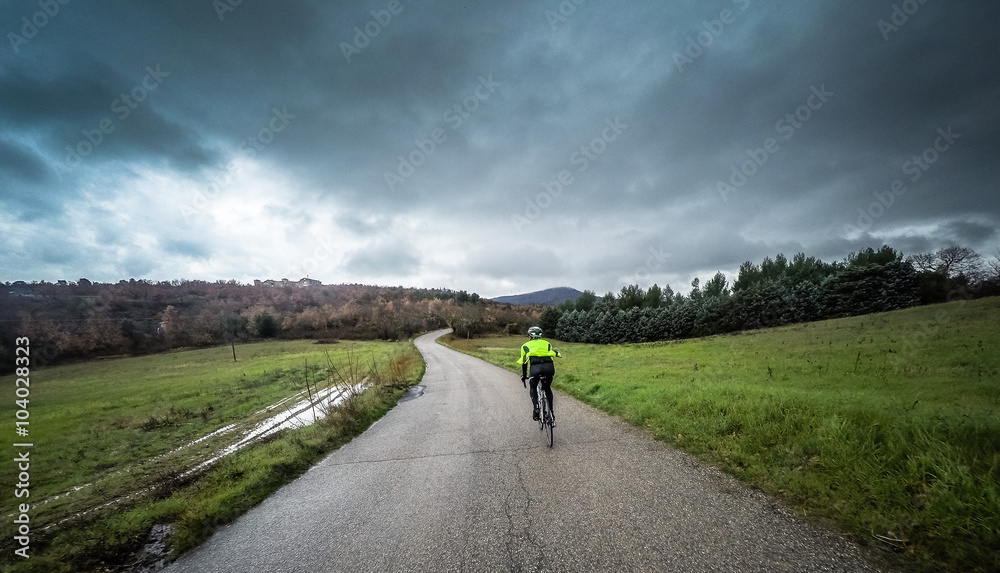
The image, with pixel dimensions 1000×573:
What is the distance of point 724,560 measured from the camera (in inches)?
131

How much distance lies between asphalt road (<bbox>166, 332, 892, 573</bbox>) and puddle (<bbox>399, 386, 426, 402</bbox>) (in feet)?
25.6

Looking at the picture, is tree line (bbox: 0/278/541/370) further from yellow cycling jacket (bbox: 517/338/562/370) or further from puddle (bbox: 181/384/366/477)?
yellow cycling jacket (bbox: 517/338/562/370)

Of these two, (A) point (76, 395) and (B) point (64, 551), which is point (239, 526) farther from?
(A) point (76, 395)

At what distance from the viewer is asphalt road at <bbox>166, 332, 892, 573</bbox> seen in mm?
3492

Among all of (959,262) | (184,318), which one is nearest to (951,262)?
(959,262)

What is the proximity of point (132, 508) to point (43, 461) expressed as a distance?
1412cm

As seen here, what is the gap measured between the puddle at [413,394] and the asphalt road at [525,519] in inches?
308

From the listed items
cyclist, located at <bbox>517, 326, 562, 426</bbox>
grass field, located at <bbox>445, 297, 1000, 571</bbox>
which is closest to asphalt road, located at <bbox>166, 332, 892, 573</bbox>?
grass field, located at <bbox>445, 297, 1000, 571</bbox>

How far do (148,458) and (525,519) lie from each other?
57.5 feet

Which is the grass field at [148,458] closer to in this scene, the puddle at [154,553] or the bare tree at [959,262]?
the puddle at [154,553]

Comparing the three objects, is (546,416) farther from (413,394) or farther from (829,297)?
(829,297)

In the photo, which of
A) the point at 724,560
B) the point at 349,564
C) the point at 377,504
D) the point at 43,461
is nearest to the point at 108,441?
the point at 43,461

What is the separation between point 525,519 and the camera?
4.39m

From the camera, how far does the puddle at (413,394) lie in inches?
608
